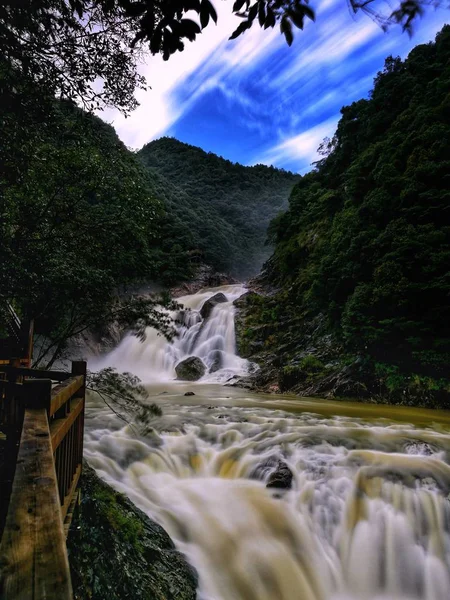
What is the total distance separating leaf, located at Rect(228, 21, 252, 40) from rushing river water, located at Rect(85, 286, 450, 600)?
452cm

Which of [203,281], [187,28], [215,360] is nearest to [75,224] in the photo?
[187,28]

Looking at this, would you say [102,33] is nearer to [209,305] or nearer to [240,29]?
[240,29]

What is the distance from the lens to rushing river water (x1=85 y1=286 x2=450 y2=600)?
388cm

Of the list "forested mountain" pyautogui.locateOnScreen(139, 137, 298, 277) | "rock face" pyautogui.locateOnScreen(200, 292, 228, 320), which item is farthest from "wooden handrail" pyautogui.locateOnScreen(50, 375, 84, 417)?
"forested mountain" pyautogui.locateOnScreen(139, 137, 298, 277)

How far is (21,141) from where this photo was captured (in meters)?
4.49

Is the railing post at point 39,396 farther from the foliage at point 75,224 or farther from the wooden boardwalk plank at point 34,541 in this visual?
the foliage at point 75,224

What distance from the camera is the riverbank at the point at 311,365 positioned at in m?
11.1

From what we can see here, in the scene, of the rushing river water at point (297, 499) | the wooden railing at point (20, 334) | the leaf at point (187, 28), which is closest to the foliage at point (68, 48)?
the leaf at point (187, 28)

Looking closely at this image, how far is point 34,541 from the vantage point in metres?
0.97

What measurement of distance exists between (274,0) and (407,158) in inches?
553

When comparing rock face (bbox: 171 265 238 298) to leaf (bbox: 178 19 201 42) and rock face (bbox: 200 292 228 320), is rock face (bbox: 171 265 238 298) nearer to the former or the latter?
rock face (bbox: 200 292 228 320)

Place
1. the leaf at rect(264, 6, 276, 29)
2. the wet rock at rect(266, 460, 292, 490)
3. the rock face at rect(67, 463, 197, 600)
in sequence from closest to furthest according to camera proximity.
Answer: the leaf at rect(264, 6, 276, 29)
the rock face at rect(67, 463, 197, 600)
the wet rock at rect(266, 460, 292, 490)

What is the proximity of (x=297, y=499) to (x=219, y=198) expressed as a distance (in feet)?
222

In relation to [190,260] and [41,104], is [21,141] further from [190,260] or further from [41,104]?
[190,260]
